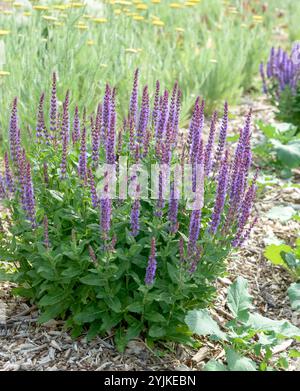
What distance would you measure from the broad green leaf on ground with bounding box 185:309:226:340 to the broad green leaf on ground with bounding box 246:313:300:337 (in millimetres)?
211

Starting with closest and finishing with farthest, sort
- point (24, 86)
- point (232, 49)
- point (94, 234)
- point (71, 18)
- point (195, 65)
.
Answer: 1. point (94, 234)
2. point (24, 86)
3. point (71, 18)
4. point (195, 65)
5. point (232, 49)

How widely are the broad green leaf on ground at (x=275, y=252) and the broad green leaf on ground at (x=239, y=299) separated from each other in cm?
69

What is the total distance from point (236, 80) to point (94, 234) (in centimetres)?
383

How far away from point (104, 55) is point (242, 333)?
2868 mm

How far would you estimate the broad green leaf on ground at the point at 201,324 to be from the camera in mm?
2678

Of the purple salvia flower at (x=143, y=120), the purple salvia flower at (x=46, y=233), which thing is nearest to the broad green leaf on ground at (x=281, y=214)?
the purple salvia flower at (x=143, y=120)

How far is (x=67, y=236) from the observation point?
115 inches

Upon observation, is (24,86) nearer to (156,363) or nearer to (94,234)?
(94,234)

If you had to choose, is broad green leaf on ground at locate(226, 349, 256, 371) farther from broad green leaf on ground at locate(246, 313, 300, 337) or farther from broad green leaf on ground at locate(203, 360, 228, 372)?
broad green leaf on ground at locate(246, 313, 300, 337)

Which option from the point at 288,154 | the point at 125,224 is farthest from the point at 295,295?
the point at 288,154

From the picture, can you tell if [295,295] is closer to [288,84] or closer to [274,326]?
[274,326]

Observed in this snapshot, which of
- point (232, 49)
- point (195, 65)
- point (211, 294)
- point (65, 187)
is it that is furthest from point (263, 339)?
point (232, 49)

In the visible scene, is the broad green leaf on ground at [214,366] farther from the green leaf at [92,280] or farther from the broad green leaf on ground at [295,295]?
the broad green leaf on ground at [295,295]

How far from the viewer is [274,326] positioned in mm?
2887
